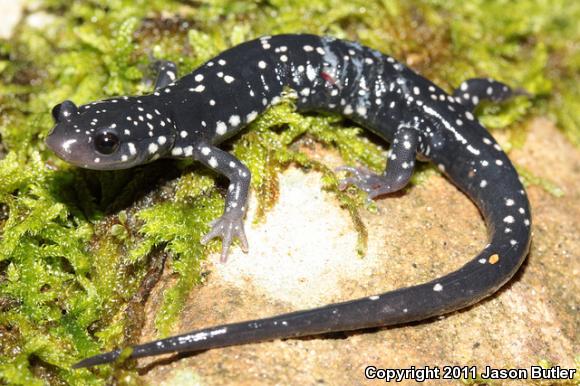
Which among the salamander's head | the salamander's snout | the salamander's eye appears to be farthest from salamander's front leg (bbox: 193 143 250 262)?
the salamander's snout

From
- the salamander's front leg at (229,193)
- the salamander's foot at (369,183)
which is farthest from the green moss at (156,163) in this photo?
the salamander's front leg at (229,193)

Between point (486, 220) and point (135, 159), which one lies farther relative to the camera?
point (486, 220)

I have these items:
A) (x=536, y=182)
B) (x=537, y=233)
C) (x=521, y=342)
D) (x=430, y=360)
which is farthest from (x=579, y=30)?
(x=430, y=360)

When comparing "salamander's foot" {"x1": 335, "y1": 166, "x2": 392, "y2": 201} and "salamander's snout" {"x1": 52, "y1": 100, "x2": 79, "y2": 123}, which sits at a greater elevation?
"salamander's snout" {"x1": 52, "y1": 100, "x2": 79, "y2": 123}

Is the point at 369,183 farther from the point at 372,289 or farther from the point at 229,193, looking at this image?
the point at 229,193

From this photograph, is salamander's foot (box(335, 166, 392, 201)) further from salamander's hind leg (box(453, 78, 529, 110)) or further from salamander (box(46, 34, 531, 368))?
salamander's hind leg (box(453, 78, 529, 110))

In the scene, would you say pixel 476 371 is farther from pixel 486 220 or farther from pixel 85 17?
pixel 85 17
